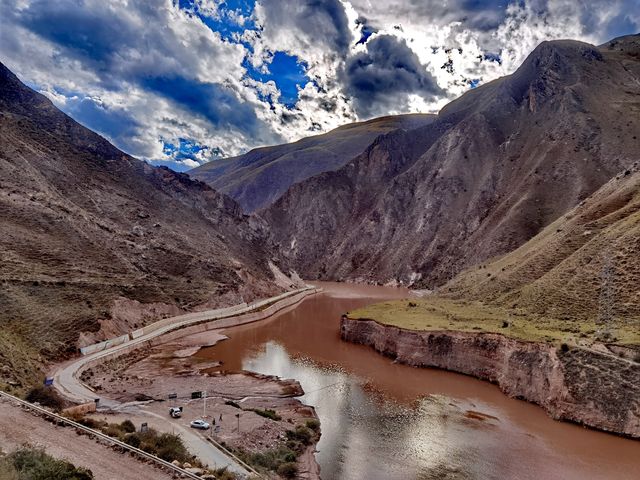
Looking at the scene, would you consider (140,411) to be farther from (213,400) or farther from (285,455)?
(285,455)

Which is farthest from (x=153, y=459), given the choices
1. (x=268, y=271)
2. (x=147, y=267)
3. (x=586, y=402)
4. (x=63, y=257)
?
(x=268, y=271)

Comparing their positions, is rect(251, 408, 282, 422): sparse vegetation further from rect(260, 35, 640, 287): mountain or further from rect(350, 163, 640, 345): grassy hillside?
rect(260, 35, 640, 287): mountain

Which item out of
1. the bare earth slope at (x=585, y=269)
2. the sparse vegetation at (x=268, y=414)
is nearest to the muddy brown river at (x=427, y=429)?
the sparse vegetation at (x=268, y=414)

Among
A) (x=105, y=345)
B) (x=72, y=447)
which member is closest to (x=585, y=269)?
(x=72, y=447)

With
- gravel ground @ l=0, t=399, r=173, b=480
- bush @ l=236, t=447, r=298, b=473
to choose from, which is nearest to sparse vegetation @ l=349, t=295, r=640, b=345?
bush @ l=236, t=447, r=298, b=473

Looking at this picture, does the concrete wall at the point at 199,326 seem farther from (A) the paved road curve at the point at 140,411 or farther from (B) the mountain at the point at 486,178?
(B) the mountain at the point at 486,178

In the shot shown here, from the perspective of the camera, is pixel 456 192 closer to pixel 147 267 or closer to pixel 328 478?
pixel 147 267
